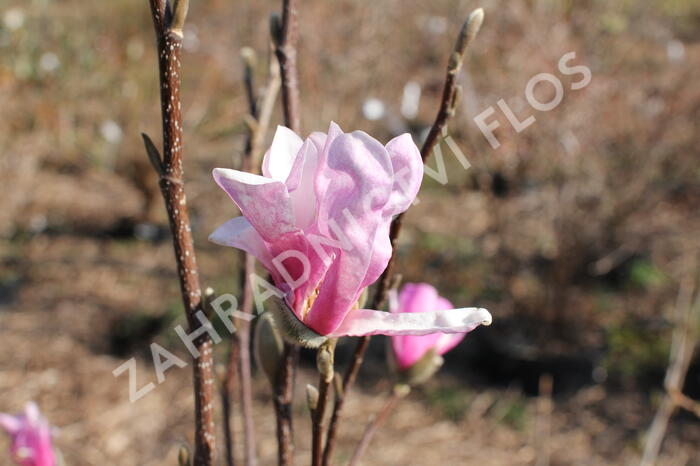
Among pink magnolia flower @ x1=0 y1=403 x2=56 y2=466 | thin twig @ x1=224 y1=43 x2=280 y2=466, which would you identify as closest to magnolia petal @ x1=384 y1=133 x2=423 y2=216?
thin twig @ x1=224 y1=43 x2=280 y2=466

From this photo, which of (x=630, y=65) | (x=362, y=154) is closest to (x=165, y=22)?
(x=362, y=154)

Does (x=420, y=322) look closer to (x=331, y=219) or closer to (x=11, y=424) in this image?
(x=331, y=219)

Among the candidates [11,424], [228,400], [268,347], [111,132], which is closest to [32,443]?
[11,424]

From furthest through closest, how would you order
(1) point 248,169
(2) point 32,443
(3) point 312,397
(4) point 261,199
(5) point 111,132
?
(5) point 111,132 → (2) point 32,443 → (1) point 248,169 → (3) point 312,397 → (4) point 261,199

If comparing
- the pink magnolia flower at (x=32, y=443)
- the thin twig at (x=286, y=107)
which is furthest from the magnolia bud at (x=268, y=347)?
the pink magnolia flower at (x=32, y=443)

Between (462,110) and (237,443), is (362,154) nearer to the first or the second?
(237,443)

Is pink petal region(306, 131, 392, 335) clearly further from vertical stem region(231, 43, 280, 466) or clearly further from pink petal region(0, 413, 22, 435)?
pink petal region(0, 413, 22, 435)
